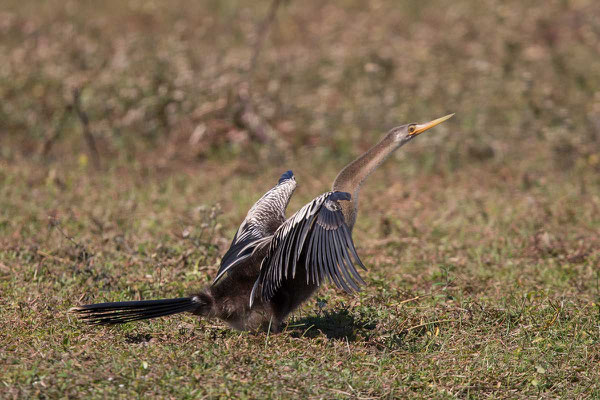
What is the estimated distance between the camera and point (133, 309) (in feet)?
12.8

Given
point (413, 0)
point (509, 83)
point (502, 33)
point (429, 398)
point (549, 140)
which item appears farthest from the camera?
point (413, 0)

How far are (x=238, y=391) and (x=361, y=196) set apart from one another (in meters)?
4.12

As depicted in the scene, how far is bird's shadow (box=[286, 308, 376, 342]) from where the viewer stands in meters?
4.12

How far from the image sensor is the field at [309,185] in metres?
3.72

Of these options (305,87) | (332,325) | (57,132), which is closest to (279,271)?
(332,325)

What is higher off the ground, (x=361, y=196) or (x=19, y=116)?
(x=19, y=116)

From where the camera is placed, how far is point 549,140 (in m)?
7.91

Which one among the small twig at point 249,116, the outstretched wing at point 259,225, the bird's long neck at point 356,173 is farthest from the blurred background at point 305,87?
the bird's long neck at point 356,173

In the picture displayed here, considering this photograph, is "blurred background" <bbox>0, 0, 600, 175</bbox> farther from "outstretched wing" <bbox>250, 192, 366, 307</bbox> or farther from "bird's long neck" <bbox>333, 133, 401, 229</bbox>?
"outstretched wing" <bbox>250, 192, 366, 307</bbox>

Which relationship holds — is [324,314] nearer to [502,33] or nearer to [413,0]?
[502,33]

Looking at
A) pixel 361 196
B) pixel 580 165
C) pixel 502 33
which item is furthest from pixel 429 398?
pixel 502 33

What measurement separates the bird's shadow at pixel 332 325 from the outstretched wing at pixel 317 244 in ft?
1.28

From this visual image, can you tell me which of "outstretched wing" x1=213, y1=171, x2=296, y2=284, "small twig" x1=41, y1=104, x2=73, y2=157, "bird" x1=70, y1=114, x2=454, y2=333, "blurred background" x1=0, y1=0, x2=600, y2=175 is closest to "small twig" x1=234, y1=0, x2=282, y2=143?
"blurred background" x1=0, y1=0, x2=600, y2=175

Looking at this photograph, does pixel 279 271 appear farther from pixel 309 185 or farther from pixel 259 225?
pixel 309 185
